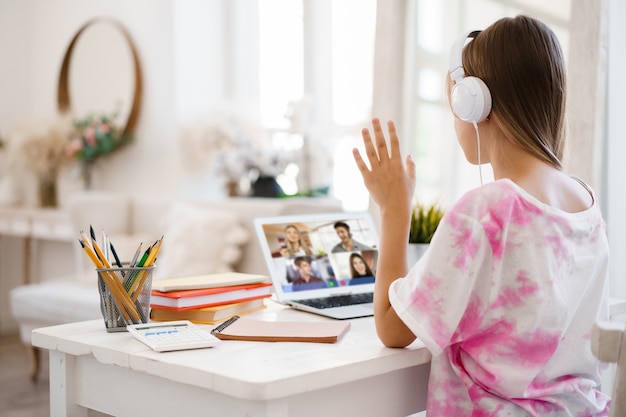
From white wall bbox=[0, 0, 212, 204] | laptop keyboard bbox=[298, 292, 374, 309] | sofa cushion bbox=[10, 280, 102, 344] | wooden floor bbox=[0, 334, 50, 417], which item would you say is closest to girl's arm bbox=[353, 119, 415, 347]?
laptop keyboard bbox=[298, 292, 374, 309]

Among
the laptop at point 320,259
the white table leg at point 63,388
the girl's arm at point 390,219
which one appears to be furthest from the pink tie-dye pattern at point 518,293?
the white table leg at point 63,388

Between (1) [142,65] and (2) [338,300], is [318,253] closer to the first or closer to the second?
(2) [338,300]

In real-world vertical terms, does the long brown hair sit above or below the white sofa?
above

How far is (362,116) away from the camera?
12.7 ft

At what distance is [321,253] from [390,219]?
0.45m

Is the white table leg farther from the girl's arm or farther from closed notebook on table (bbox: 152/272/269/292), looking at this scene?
the girl's arm

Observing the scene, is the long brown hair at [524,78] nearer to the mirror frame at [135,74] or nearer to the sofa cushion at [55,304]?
the sofa cushion at [55,304]

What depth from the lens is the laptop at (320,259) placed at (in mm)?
1705

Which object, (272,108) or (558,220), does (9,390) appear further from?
(558,220)

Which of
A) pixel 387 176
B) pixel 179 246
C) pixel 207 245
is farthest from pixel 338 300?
pixel 179 246

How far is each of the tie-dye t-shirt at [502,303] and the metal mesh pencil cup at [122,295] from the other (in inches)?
18.3

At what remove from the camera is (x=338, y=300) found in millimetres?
1692

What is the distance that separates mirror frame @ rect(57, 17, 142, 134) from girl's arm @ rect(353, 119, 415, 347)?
10.1 feet

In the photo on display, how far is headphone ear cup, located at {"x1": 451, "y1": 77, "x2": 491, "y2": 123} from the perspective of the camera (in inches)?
49.3
